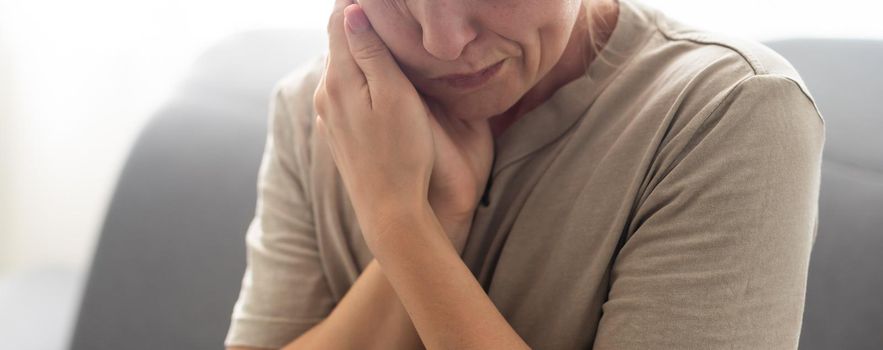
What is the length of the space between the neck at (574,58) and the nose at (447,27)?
21 cm

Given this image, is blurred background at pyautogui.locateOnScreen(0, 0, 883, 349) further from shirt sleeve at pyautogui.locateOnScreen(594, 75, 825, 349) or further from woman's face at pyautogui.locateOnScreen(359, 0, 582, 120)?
shirt sleeve at pyautogui.locateOnScreen(594, 75, 825, 349)

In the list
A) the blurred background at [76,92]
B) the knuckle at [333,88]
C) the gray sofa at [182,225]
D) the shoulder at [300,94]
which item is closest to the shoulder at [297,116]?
the shoulder at [300,94]

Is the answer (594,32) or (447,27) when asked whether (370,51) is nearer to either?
(447,27)

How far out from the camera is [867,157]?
1175 millimetres

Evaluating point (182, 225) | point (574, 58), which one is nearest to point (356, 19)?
point (574, 58)

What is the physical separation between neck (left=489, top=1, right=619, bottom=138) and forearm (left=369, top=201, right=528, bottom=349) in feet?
0.72

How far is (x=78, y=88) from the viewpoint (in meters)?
2.30

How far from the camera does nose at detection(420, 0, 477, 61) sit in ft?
2.74

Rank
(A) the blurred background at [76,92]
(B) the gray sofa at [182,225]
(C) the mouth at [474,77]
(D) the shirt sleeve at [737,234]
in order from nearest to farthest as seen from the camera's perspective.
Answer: (D) the shirt sleeve at [737,234]
(C) the mouth at [474,77]
(B) the gray sofa at [182,225]
(A) the blurred background at [76,92]

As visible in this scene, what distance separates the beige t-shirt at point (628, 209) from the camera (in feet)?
2.62

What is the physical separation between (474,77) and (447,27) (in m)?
0.09

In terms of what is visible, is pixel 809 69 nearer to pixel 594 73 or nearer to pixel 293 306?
pixel 594 73

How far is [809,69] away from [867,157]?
0.19 m

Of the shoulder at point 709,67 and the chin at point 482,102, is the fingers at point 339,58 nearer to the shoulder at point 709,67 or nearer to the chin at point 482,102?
the chin at point 482,102
